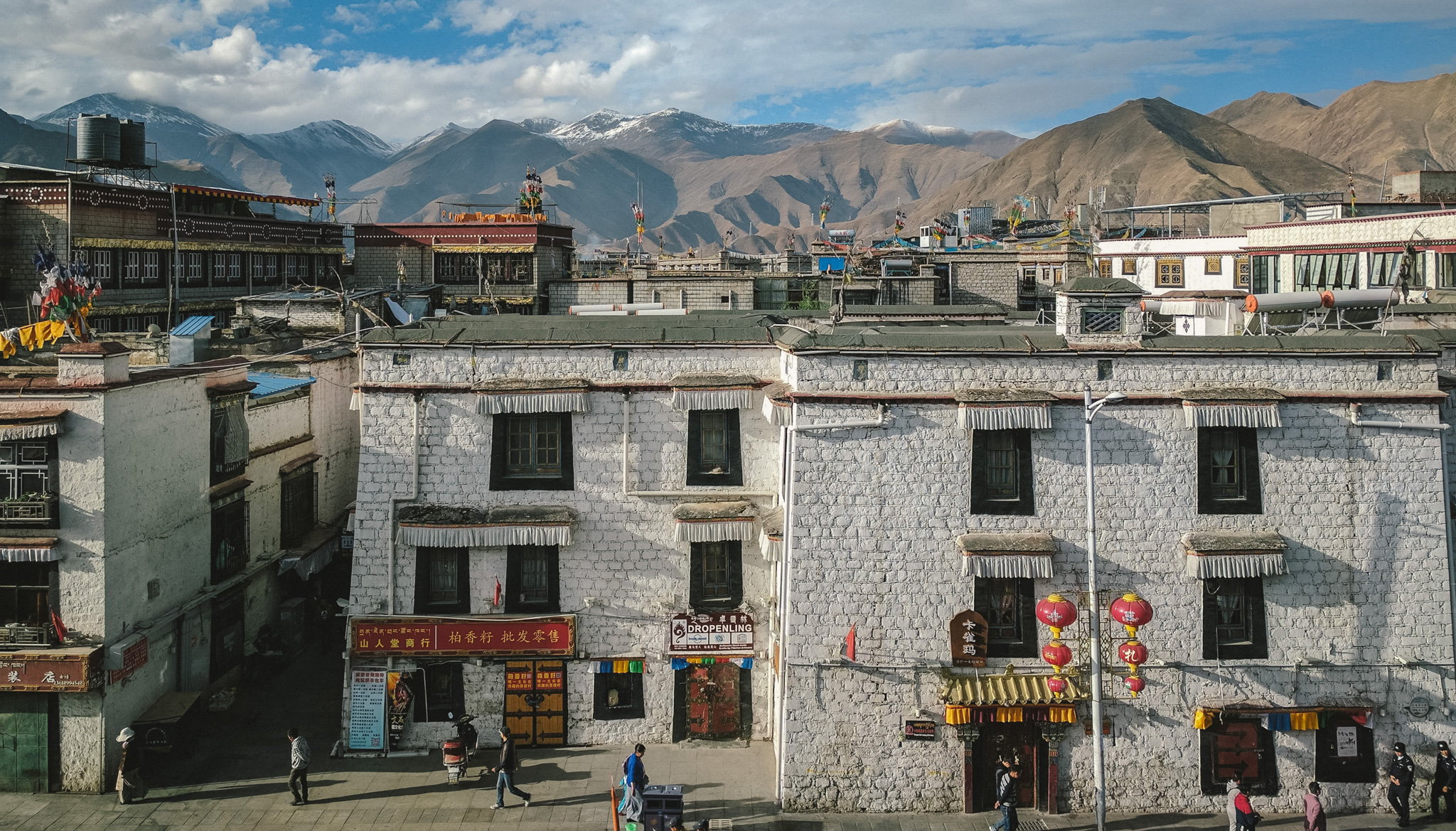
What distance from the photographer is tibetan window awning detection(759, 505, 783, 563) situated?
69.8ft

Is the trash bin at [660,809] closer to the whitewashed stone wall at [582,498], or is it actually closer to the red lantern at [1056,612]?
the whitewashed stone wall at [582,498]

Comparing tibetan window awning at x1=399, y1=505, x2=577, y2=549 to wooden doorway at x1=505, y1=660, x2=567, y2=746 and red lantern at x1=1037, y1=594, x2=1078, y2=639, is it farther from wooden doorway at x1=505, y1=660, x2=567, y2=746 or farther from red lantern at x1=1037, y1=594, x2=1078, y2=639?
red lantern at x1=1037, y1=594, x2=1078, y2=639

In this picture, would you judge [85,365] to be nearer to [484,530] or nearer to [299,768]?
[484,530]

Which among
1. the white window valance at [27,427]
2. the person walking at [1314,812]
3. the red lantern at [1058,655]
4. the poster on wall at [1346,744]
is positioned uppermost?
the white window valance at [27,427]

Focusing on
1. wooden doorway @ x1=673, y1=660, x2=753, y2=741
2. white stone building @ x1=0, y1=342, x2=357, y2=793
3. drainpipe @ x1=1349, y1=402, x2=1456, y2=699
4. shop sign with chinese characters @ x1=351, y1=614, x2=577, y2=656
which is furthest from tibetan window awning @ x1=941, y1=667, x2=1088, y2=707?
white stone building @ x1=0, y1=342, x2=357, y2=793

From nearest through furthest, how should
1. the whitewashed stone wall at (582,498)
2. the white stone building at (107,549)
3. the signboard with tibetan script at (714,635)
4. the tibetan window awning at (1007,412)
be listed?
the tibetan window awning at (1007,412) < the white stone building at (107,549) < the whitewashed stone wall at (582,498) < the signboard with tibetan script at (714,635)

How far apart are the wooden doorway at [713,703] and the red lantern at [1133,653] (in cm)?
818

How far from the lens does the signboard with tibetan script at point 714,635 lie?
2264 centimetres

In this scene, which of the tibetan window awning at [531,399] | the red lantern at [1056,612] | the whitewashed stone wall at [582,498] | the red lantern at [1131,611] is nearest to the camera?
the red lantern at [1131,611]

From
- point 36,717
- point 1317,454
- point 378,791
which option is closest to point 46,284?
point 36,717

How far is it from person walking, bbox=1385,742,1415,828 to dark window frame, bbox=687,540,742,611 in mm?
13233

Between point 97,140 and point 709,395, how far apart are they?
42082mm

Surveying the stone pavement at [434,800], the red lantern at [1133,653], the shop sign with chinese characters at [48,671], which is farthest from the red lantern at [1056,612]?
the shop sign with chinese characters at [48,671]

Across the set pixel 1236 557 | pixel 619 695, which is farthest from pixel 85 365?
pixel 1236 557
